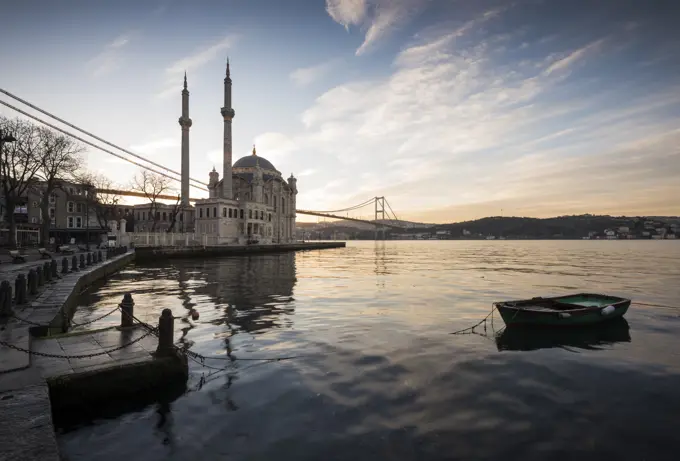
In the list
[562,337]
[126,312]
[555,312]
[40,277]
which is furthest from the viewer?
[40,277]

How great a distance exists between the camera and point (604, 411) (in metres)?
7.32

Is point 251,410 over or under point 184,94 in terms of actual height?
under

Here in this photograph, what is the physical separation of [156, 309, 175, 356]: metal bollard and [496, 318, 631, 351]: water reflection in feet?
29.0

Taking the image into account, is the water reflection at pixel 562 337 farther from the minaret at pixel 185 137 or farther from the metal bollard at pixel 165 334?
the minaret at pixel 185 137

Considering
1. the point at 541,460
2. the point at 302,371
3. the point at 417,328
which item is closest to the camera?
the point at 541,460

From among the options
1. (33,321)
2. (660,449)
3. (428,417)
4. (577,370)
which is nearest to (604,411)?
(660,449)

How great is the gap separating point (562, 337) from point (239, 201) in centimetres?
6098

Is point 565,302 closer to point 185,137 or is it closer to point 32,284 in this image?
point 32,284

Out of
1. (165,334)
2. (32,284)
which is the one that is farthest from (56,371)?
(32,284)

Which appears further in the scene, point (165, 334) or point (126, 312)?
point (126, 312)

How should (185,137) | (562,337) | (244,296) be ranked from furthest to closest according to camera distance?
(185,137)
(244,296)
(562,337)

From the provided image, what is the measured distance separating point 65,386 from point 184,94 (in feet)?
250

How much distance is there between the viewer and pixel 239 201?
6756cm

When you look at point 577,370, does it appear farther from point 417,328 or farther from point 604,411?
point 417,328
